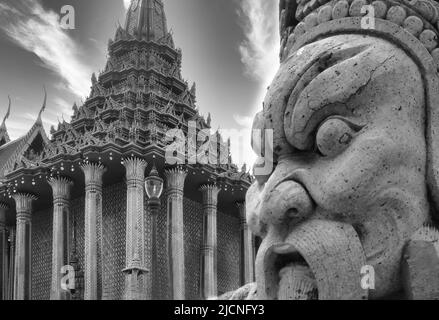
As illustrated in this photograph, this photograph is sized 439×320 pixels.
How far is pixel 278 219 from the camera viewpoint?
295 cm

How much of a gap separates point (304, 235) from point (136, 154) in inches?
855

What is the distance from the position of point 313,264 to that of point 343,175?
1.18 feet

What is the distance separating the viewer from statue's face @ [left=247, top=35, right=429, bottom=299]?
9.41 feet

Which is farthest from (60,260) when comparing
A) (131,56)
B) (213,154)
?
(131,56)

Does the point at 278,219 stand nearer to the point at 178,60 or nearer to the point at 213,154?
the point at 213,154

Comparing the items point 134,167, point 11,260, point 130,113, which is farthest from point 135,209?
point 11,260

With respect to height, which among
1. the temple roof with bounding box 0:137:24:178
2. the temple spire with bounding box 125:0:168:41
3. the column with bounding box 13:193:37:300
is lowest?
the column with bounding box 13:193:37:300

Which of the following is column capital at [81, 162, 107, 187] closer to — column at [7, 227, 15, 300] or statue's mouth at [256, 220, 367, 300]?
column at [7, 227, 15, 300]

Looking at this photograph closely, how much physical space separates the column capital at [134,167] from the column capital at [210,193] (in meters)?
3.00

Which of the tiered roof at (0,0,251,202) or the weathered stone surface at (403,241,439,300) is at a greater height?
the tiered roof at (0,0,251,202)

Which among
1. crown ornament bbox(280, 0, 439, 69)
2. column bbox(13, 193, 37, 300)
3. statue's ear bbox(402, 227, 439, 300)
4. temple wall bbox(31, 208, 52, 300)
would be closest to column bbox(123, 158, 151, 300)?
column bbox(13, 193, 37, 300)

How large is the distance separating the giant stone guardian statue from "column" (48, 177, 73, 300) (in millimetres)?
21874

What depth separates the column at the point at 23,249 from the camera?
26.2 m

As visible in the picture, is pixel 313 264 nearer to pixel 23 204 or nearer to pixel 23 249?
pixel 23 249
